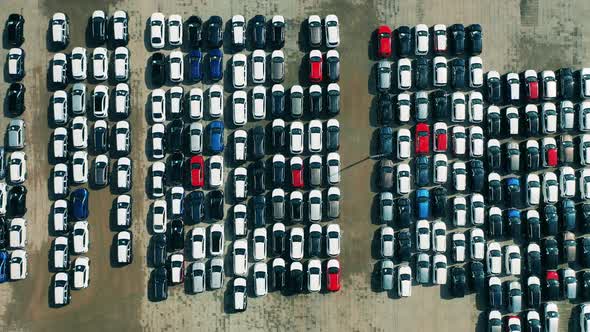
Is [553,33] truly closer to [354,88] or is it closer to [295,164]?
[354,88]

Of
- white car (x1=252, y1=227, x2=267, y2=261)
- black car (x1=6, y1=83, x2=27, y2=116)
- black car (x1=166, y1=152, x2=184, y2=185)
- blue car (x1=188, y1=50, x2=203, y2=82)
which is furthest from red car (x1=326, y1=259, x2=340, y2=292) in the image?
black car (x1=6, y1=83, x2=27, y2=116)

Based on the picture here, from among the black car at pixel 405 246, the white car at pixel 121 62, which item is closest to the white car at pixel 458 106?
the black car at pixel 405 246

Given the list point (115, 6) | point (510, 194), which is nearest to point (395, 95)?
point (510, 194)

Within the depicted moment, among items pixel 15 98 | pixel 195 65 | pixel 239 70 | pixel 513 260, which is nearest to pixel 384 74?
pixel 239 70

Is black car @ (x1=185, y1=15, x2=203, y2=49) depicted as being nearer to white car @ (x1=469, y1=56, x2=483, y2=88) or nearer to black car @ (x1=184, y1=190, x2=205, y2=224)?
black car @ (x1=184, y1=190, x2=205, y2=224)

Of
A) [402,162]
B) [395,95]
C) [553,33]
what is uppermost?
[553,33]

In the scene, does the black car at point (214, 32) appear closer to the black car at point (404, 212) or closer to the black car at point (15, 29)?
the black car at point (15, 29)

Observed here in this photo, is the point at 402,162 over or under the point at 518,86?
under
